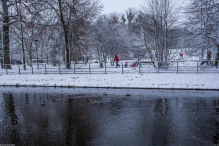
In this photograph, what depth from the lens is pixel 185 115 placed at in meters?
8.19

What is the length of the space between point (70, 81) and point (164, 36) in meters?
11.5

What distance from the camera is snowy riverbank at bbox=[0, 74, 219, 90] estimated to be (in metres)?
15.1

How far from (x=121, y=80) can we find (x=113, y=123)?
32.9 ft

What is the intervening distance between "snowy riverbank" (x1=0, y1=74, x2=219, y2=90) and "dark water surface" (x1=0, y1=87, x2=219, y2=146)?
15.3 ft

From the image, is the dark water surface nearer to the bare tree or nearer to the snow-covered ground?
the snow-covered ground

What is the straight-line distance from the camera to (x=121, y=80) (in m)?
17.2

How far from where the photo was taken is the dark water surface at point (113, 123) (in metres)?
5.77

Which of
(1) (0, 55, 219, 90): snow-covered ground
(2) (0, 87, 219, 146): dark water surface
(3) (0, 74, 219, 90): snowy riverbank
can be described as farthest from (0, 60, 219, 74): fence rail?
(2) (0, 87, 219, 146): dark water surface

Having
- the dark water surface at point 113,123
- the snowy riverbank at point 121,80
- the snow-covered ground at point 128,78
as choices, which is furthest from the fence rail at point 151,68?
the dark water surface at point 113,123

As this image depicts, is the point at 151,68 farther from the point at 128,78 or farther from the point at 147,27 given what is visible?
the point at 147,27

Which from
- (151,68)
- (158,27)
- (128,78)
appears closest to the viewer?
(128,78)

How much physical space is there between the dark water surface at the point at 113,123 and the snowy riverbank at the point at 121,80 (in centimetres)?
466

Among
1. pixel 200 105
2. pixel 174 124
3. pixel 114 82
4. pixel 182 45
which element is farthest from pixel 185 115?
pixel 182 45

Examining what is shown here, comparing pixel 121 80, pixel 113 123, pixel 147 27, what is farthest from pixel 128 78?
pixel 113 123
